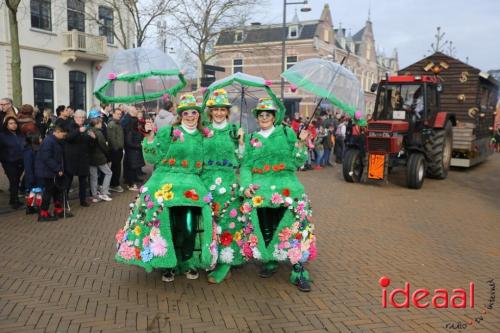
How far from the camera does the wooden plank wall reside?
1435 cm

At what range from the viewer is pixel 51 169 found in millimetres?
6852

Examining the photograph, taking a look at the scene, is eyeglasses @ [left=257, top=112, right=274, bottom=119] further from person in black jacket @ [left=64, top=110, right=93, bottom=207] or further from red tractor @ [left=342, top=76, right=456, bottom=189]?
red tractor @ [left=342, top=76, right=456, bottom=189]

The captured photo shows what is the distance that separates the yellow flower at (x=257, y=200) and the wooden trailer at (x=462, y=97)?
1140 cm

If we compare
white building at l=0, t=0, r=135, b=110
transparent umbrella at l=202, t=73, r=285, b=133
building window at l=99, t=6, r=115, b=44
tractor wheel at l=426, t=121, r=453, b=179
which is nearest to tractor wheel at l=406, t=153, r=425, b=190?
tractor wheel at l=426, t=121, r=453, b=179

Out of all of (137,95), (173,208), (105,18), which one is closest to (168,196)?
(173,208)

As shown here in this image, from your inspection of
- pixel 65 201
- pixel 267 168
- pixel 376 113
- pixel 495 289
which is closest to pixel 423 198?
pixel 376 113

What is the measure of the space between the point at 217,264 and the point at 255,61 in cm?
3518

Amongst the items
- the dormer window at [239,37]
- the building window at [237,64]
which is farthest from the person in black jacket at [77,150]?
the building window at [237,64]

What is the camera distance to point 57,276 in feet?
15.3

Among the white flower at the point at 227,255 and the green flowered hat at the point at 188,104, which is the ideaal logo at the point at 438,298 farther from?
the green flowered hat at the point at 188,104

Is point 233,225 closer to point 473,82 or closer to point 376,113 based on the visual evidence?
point 376,113

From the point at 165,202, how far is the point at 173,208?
201mm

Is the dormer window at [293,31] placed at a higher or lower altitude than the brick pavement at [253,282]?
higher

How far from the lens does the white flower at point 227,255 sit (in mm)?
4465
